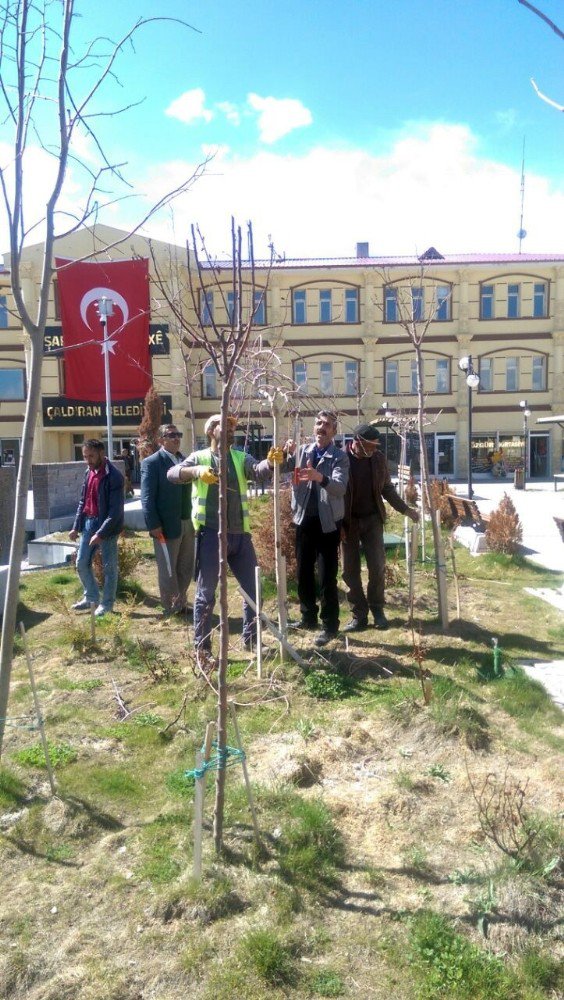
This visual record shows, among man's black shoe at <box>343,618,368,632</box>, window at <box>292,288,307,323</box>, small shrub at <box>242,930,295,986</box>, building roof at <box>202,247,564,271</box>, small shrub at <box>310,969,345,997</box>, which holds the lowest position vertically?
small shrub at <box>310,969,345,997</box>

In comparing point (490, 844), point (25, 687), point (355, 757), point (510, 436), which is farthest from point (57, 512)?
point (510, 436)

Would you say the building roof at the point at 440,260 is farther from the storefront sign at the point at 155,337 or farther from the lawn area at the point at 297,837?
the lawn area at the point at 297,837

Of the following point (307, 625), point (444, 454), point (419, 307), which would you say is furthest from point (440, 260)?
point (307, 625)

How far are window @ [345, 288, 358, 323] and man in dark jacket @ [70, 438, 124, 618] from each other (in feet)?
100

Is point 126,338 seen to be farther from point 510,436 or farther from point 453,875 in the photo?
point 453,875

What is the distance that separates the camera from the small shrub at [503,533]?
9297mm

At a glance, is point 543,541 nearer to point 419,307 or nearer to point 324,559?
point 419,307

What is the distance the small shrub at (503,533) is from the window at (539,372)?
91.8 ft

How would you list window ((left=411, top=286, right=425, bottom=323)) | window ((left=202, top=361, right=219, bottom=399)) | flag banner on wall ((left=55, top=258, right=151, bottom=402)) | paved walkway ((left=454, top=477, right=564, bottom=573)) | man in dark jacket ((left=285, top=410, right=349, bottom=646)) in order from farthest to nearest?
1. window ((left=202, top=361, right=219, bottom=399))
2. flag banner on wall ((left=55, top=258, right=151, bottom=402))
3. paved walkway ((left=454, top=477, right=564, bottom=573))
4. window ((left=411, top=286, right=425, bottom=323))
5. man in dark jacket ((left=285, top=410, right=349, bottom=646))

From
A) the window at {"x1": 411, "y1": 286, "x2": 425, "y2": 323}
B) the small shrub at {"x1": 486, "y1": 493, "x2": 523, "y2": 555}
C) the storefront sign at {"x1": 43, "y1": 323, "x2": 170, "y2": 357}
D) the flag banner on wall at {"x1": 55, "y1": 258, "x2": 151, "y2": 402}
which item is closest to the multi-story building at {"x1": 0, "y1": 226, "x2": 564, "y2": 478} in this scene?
the storefront sign at {"x1": 43, "y1": 323, "x2": 170, "y2": 357}

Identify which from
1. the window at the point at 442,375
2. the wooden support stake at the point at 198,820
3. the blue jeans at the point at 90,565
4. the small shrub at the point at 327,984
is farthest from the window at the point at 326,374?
the small shrub at the point at 327,984

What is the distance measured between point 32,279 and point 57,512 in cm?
2435

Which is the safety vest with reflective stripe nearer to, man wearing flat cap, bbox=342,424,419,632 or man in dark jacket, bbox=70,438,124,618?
man wearing flat cap, bbox=342,424,419,632

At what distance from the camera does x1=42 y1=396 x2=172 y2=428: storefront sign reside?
33.2m
